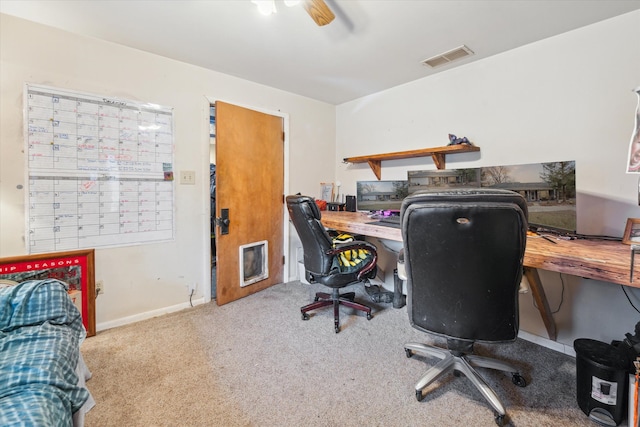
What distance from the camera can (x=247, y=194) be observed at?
9.32 feet

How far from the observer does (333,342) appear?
199 cm

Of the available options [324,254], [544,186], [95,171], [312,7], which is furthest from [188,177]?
[544,186]

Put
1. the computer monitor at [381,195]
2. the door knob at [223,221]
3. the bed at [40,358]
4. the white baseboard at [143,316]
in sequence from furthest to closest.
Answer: the computer monitor at [381,195] < the door knob at [223,221] < the white baseboard at [143,316] < the bed at [40,358]

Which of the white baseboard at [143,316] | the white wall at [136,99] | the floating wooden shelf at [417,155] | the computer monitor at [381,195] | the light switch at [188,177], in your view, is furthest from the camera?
the computer monitor at [381,195]

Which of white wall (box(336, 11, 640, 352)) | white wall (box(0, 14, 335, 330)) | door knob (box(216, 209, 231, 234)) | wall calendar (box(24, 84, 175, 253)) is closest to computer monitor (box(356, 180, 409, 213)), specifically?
white wall (box(336, 11, 640, 352))

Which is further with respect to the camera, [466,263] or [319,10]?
[319,10]

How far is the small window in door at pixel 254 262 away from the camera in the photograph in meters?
2.83

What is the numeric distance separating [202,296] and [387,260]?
6.44ft

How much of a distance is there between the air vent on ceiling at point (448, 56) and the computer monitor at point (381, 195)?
1.07 metres

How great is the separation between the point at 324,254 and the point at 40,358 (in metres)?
1.54

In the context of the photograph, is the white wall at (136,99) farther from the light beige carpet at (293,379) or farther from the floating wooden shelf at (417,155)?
the floating wooden shelf at (417,155)

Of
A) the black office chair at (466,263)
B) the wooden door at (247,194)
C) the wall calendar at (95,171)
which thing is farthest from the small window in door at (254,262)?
the black office chair at (466,263)

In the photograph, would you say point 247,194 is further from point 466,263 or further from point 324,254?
point 466,263

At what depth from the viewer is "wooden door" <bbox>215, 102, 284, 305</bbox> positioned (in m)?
2.62
